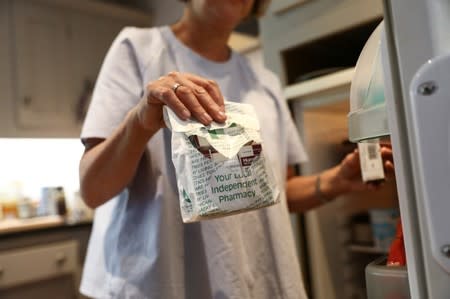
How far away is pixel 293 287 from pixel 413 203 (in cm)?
45

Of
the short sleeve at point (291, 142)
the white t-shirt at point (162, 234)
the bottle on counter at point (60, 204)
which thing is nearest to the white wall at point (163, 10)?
the bottle on counter at point (60, 204)

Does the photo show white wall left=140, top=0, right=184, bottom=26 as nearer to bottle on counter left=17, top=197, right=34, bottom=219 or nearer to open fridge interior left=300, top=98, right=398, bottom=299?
bottle on counter left=17, top=197, right=34, bottom=219

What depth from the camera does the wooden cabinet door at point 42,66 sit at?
1.84 m

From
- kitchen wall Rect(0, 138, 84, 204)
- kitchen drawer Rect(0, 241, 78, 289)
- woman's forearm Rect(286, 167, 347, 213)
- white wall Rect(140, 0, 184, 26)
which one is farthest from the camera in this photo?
white wall Rect(140, 0, 184, 26)

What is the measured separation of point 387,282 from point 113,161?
1.27ft

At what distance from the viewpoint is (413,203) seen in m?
0.28

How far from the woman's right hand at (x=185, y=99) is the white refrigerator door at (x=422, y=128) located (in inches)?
8.0

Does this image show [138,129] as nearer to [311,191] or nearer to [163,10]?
[311,191]

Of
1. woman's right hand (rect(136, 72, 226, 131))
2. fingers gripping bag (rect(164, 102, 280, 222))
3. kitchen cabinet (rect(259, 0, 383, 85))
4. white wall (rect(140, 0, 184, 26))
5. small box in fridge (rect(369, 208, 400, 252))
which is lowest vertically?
small box in fridge (rect(369, 208, 400, 252))

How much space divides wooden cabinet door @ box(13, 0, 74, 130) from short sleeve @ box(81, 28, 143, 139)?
1382 millimetres

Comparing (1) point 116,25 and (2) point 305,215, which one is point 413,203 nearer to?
(2) point 305,215

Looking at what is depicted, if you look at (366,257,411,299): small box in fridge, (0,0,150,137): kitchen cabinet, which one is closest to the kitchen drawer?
(0,0,150,137): kitchen cabinet

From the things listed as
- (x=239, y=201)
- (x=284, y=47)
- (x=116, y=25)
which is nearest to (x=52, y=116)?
(x=116, y=25)

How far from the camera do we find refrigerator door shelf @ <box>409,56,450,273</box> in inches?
10.0
